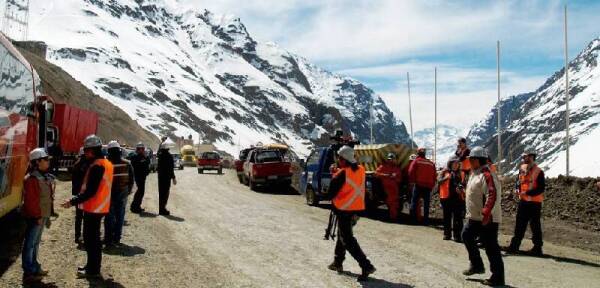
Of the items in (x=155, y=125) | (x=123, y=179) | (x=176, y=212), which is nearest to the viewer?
(x=123, y=179)

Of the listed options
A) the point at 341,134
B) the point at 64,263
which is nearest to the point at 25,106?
the point at 64,263

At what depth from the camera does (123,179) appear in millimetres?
11484

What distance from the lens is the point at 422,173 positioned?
15.4m

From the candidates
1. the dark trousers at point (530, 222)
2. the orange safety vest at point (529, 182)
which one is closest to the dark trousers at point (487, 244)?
the dark trousers at point (530, 222)

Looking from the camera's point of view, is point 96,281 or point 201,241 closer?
point 96,281

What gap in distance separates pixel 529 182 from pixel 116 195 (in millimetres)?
8312

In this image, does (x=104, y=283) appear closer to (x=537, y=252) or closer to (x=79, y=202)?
(x=79, y=202)

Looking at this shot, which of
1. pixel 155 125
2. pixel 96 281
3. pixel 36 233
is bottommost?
pixel 96 281

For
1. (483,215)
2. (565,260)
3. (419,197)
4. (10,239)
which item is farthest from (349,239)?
(419,197)

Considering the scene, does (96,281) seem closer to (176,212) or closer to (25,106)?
(25,106)

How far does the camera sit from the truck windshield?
92.6 feet

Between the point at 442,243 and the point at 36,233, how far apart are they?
8.22 m

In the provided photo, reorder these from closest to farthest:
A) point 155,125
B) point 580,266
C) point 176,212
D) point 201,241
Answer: point 580,266 < point 201,241 < point 176,212 < point 155,125

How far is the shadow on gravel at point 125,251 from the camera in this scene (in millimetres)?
10906
